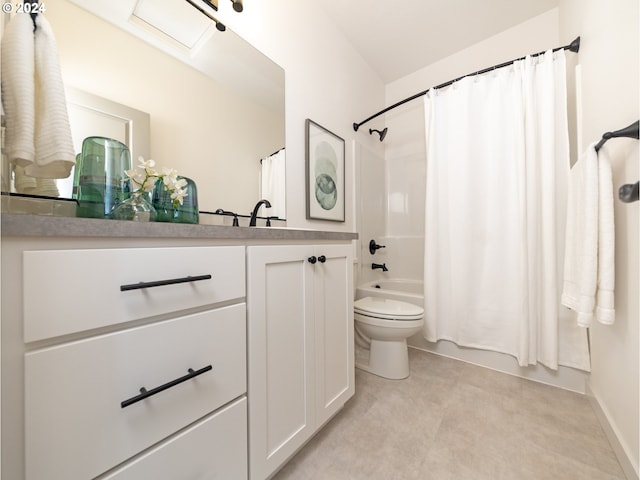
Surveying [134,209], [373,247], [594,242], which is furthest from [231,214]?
[594,242]

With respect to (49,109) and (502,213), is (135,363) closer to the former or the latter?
(49,109)

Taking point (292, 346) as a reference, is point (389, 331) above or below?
below

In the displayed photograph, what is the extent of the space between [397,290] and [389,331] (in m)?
0.89

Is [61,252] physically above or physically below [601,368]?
above

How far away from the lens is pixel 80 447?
0.43 metres

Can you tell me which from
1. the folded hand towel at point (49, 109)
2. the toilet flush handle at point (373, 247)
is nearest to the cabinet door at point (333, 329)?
the folded hand towel at point (49, 109)

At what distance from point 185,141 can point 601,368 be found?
85.2 inches

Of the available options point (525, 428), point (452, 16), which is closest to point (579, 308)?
point (525, 428)

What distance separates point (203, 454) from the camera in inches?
23.8

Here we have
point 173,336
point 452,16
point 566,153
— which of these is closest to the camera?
point 173,336

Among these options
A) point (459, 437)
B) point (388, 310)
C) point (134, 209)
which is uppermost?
point (134, 209)

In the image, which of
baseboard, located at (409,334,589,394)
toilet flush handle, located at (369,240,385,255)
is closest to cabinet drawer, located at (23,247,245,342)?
toilet flush handle, located at (369,240,385,255)

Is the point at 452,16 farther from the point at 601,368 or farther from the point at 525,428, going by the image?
the point at 525,428

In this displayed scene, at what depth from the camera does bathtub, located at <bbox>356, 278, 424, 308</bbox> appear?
1.84 metres
